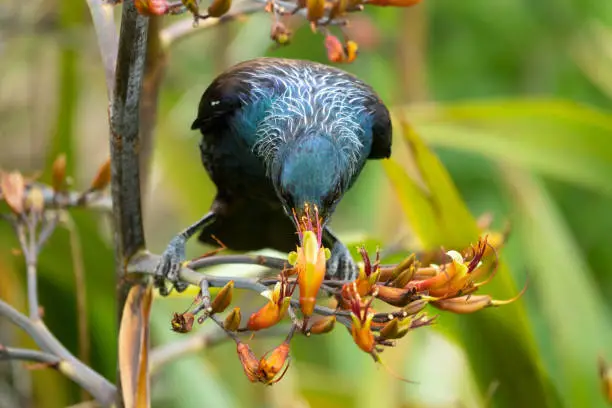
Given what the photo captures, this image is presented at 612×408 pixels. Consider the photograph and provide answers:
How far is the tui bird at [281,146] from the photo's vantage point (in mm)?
1088

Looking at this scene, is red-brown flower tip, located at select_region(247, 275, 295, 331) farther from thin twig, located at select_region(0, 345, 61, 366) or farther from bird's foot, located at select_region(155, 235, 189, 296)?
thin twig, located at select_region(0, 345, 61, 366)

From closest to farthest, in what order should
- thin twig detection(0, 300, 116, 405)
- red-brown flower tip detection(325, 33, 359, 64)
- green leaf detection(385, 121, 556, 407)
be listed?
Answer: thin twig detection(0, 300, 116, 405)
red-brown flower tip detection(325, 33, 359, 64)
green leaf detection(385, 121, 556, 407)

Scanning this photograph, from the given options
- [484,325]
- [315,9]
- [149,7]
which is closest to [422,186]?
[484,325]

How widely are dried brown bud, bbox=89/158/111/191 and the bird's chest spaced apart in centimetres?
21

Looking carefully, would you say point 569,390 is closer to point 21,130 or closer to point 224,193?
point 224,193

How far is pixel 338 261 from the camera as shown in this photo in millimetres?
1259

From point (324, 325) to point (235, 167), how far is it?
0.59 metres

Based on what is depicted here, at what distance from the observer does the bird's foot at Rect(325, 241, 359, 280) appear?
1.22m

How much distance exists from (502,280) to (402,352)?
62 centimetres

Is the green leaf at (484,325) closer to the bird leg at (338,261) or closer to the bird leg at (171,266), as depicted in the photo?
the bird leg at (338,261)

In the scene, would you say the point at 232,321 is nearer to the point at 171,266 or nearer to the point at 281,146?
the point at 171,266

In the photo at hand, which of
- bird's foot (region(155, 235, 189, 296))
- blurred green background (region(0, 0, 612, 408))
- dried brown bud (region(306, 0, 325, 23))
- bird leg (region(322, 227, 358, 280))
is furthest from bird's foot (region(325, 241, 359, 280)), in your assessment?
dried brown bud (region(306, 0, 325, 23))

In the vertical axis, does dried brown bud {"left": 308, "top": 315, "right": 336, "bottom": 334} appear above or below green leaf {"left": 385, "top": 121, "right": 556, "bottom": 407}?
above

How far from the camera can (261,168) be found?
1294mm
